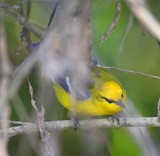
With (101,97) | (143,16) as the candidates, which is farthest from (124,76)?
(143,16)

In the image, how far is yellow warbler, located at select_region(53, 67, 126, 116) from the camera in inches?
111

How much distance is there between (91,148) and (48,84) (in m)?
0.91

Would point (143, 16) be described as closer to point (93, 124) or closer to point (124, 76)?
point (93, 124)

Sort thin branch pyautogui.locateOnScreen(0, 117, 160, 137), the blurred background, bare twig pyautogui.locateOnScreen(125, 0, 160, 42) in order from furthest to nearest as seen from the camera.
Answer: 1. the blurred background
2. thin branch pyautogui.locateOnScreen(0, 117, 160, 137)
3. bare twig pyautogui.locateOnScreen(125, 0, 160, 42)

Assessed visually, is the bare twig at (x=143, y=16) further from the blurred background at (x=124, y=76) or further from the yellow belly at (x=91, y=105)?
the yellow belly at (x=91, y=105)

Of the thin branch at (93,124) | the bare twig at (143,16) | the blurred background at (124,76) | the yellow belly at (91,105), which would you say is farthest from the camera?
the yellow belly at (91,105)

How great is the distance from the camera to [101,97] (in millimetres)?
2971

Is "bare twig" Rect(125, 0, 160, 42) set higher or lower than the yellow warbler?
lower

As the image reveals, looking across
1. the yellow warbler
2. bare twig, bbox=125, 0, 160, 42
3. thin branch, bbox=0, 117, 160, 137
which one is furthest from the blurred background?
bare twig, bbox=125, 0, 160, 42

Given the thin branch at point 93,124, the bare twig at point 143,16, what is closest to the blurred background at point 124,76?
the thin branch at point 93,124

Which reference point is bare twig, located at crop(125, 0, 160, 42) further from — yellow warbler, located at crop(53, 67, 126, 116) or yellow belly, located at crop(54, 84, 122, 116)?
yellow belly, located at crop(54, 84, 122, 116)

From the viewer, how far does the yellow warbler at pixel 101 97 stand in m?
2.83

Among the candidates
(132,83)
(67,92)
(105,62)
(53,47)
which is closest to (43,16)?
(105,62)

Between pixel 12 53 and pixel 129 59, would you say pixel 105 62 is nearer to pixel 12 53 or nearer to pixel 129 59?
pixel 129 59
